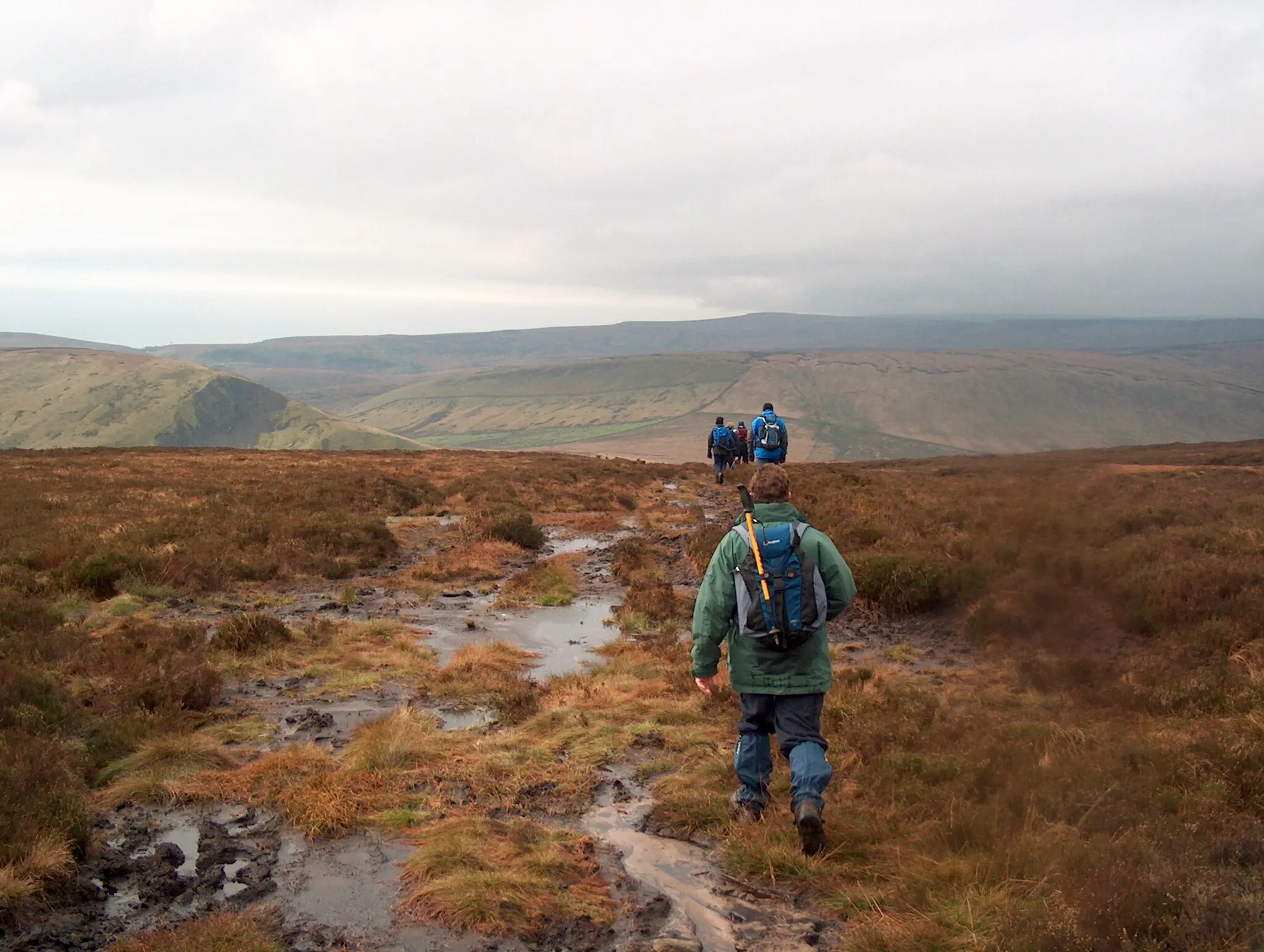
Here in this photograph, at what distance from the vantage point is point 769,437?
18.8 meters

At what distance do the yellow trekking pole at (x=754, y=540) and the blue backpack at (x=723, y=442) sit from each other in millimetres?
24049

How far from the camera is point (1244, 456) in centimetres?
3719

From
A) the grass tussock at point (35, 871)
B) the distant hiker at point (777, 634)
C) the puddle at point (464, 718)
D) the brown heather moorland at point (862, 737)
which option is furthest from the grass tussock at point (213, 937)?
the puddle at point (464, 718)

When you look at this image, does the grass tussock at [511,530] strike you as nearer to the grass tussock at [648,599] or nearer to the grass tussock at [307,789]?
the grass tussock at [648,599]

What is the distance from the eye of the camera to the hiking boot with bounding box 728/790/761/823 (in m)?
5.90

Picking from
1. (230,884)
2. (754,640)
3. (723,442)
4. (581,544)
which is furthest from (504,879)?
(723,442)

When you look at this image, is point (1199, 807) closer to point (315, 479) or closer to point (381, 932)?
point (381, 932)

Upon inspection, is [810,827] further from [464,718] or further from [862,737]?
[464,718]

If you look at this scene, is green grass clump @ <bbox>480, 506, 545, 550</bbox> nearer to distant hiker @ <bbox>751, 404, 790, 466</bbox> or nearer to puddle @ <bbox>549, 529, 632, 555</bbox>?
puddle @ <bbox>549, 529, 632, 555</bbox>

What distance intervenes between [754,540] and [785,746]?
147 cm

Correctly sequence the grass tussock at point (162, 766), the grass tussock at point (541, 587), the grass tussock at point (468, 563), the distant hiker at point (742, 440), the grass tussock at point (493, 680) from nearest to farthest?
the grass tussock at point (162, 766)
the grass tussock at point (493, 680)
the grass tussock at point (541, 587)
the grass tussock at point (468, 563)
the distant hiker at point (742, 440)

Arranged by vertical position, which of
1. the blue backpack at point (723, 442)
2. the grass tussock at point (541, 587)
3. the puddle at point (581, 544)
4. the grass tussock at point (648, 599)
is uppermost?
the blue backpack at point (723, 442)

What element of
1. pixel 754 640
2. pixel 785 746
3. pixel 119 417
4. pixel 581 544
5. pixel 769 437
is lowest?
pixel 581 544

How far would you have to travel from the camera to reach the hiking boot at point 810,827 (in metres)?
5.33
